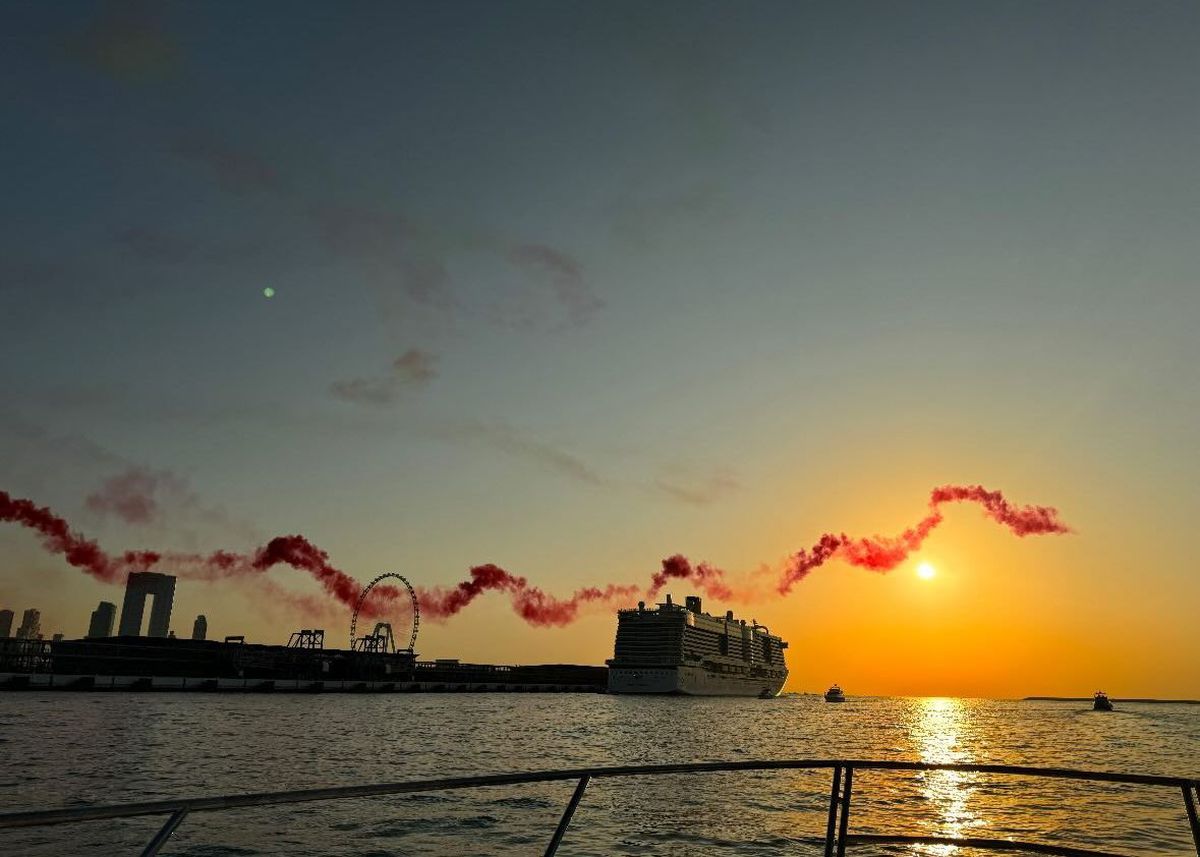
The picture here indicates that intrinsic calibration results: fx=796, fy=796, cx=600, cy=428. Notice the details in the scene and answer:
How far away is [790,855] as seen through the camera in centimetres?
2488

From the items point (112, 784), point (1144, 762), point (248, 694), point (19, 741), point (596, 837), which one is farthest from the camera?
point (248, 694)

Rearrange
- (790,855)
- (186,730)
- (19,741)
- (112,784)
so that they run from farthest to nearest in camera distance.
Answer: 1. (186,730)
2. (19,741)
3. (112,784)
4. (790,855)

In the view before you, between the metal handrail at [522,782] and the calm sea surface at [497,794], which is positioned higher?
the metal handrail at [522,782]

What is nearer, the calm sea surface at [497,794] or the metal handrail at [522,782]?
the metal handrail at [522,782]

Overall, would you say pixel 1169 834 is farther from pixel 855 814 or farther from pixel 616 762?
pixel 616 762

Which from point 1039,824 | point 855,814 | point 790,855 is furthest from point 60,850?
point 1039,824

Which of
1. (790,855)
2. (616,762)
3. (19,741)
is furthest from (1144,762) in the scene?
(19,741)

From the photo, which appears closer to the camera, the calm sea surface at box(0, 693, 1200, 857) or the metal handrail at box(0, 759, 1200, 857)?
the metal handrail at box(0, 759, 1200, 857)

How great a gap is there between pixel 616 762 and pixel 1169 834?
34.4 meters

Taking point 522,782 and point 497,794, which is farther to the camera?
point 497,794

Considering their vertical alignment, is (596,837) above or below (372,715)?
above

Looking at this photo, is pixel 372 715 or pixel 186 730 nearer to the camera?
pixel 186 730

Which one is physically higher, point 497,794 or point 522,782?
point 522,782

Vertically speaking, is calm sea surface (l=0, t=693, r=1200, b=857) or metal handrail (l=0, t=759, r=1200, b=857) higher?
metal handrail (l=0, t=759, r=1200, b=857)
